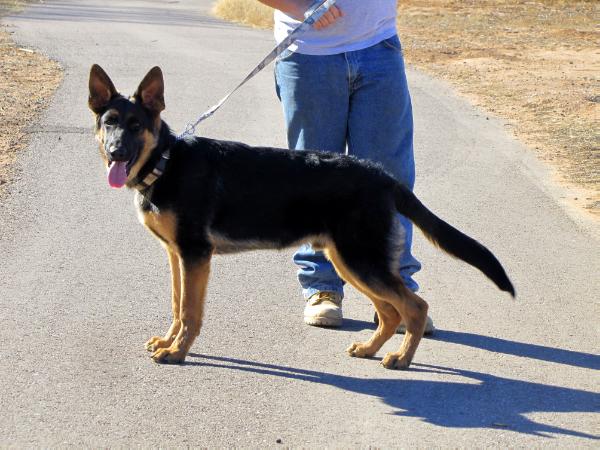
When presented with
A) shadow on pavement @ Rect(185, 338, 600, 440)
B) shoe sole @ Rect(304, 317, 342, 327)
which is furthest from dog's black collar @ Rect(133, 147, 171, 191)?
shoe sole @ Rect(304, 317, 342, 327)

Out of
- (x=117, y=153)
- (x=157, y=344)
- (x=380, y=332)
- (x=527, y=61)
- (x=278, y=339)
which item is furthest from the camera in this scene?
(x=527, y=61)

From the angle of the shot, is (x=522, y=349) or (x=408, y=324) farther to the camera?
(x=522, y=349)

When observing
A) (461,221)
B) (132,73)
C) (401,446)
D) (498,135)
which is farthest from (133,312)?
(132,73)

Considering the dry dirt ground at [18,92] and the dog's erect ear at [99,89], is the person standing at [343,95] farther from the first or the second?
the dry dirt ground at [18,92]

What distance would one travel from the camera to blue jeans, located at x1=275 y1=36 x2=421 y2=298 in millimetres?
5801

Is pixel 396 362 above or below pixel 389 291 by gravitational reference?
below

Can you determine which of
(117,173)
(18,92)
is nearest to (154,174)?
(117,173)

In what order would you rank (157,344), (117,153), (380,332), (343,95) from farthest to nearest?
(343,95)
(380,332)
(157,344)
(117,153)

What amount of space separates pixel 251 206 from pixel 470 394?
4.77 feet

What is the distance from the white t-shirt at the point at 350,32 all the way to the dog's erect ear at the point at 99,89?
3.52 ft

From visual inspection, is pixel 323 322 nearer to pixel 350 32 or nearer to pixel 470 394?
pixel 470 394

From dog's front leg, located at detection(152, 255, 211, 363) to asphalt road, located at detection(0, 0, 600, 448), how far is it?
0.32 feet

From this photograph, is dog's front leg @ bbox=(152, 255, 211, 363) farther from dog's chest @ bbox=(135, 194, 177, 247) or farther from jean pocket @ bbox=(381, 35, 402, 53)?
jean pocket @ bbox=(381, 35, 402, 53)

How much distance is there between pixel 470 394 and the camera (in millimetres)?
4984
